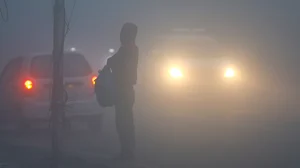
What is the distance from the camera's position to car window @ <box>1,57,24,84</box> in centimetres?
1534

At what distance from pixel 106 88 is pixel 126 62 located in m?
0.49

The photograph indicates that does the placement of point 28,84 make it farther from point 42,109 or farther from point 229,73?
point 229,73

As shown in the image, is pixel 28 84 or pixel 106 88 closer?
pixel 106 88

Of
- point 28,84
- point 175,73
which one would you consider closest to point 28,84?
point 28,84

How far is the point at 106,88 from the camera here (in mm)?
11250

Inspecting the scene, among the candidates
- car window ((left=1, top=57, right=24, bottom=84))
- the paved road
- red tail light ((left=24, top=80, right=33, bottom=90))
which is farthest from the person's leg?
car window ((left=1, top=57, right=24, bottom=84))

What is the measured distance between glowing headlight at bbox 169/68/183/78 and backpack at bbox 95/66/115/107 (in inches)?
285

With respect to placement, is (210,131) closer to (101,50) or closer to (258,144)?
(258,144)

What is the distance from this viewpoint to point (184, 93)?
18453 mm

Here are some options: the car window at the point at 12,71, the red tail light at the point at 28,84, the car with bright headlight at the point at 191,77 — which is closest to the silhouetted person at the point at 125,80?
the red tail light at the point at 28,84

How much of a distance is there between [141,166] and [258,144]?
3.36m

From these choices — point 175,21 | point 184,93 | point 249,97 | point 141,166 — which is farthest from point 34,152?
point 175,21

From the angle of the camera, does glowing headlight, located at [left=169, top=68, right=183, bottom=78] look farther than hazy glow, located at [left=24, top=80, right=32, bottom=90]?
Yes

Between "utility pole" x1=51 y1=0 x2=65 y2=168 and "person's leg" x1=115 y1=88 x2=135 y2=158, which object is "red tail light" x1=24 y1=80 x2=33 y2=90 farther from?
"utility pole" x1=51 y1=0 x2=65 y2=168
